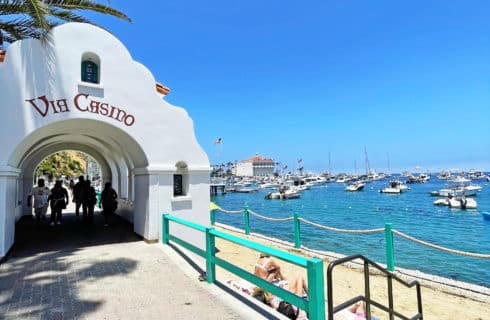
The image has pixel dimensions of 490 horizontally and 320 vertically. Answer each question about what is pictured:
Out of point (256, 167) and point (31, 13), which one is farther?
point (256, 167)

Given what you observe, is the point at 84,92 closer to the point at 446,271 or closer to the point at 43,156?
the point at 43,156

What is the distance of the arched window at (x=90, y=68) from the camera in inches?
308

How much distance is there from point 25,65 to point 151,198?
4191mm

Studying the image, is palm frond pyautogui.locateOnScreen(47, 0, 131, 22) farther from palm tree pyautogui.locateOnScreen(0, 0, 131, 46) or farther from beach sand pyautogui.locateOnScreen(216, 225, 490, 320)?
beach sand pyautogui.locateOnScreen(216, 225, 490, 320)

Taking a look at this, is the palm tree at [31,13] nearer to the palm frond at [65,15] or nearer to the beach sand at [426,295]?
the palm frond at [65,15]

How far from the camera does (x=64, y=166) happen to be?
5884 cm

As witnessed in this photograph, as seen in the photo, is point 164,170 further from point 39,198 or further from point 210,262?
point 39,198

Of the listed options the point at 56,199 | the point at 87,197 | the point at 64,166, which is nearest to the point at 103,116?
the point at 56,199

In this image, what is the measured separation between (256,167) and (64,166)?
11221cm

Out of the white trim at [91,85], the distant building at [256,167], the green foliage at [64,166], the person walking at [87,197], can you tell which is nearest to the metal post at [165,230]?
the white trim at [91,85]

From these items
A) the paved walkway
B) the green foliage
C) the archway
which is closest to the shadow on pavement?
the paved walkway

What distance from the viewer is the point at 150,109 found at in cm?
856

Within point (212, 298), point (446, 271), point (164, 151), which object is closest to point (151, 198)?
point (164, 151)

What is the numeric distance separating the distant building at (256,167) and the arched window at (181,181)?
15230 centimetres
